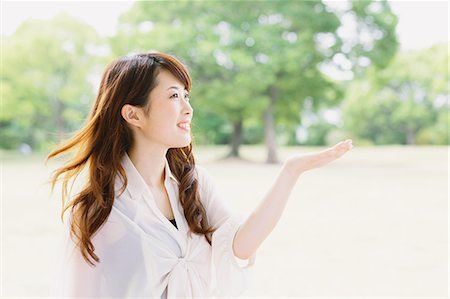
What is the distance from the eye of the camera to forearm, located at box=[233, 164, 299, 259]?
0.69m

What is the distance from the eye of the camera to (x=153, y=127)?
78 centimetres

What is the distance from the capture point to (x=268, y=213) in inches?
27.4

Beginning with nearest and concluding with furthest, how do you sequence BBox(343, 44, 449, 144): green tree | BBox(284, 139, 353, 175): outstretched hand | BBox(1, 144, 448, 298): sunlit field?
BBox(284, 139, 353, 175): outstretched hand < BBox(1, 144, 448, 298): sunlit field < BBox(343, 44, 449, 144): green tree

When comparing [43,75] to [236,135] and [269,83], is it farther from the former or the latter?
[269,83]

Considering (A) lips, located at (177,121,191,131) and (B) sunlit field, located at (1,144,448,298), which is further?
(B) sunlit field, located at (1,144,448,298)

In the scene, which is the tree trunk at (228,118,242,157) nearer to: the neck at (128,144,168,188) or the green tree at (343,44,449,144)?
the green tree at (343,44,449,144)

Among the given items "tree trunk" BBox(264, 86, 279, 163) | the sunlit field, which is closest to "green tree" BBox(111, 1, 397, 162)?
"tree trunk" BBox(264, 86, 279, 163)

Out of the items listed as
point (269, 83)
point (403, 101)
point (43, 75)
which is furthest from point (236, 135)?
point (43, 75)

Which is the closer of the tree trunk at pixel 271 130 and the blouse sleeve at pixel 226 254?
the blouse sleeve at pixel 226 254

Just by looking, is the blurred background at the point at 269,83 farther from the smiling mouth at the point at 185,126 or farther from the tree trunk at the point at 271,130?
the smiling mouth at the point at 185,126

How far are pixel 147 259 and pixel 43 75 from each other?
308 inches

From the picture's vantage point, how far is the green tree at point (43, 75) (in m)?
7.71

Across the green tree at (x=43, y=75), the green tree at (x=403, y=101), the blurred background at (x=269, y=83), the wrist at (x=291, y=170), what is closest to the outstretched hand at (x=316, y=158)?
the wrist at (x=291, y=170)

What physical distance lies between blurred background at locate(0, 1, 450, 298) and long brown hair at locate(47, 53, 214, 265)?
136 inches
